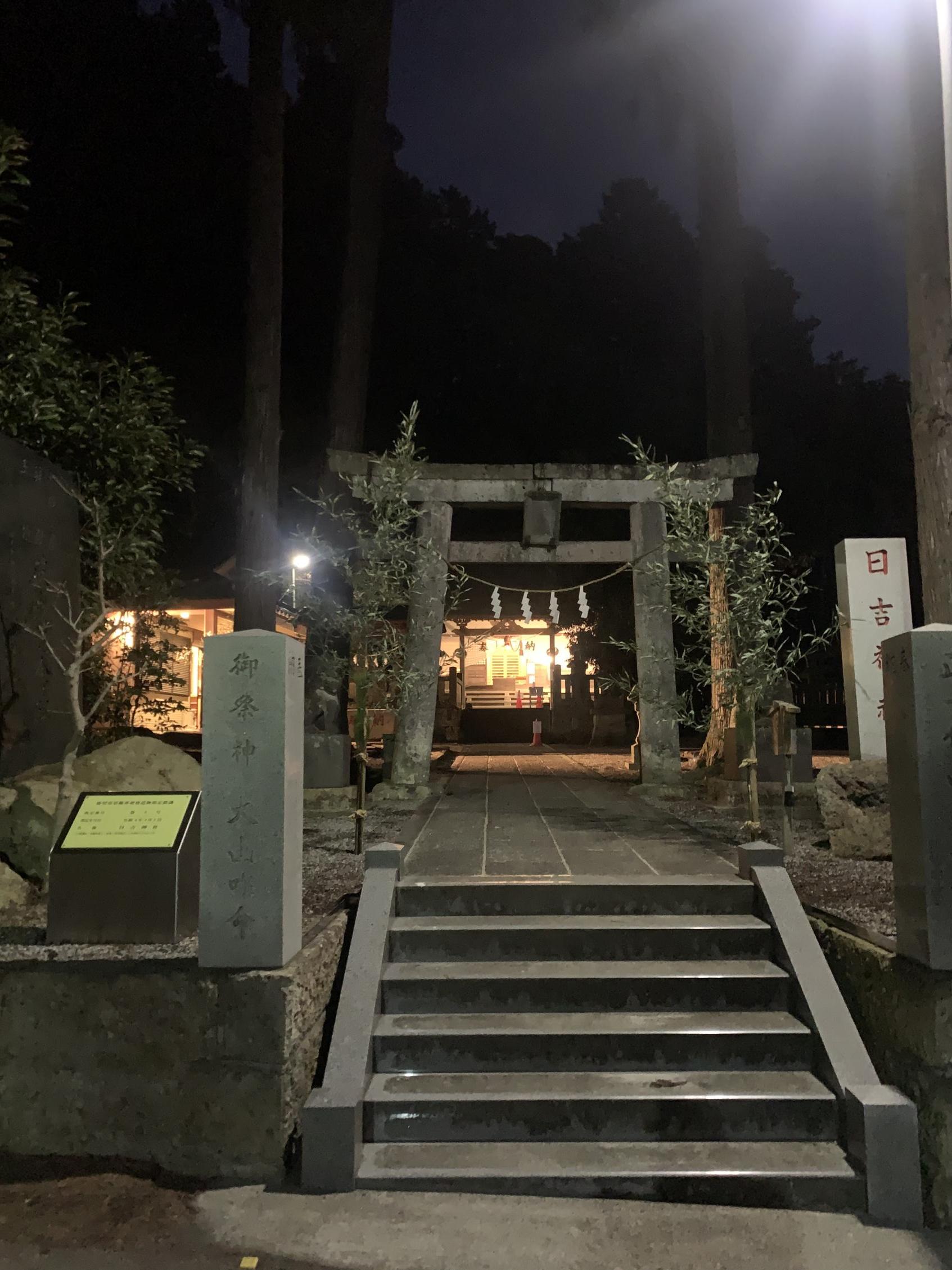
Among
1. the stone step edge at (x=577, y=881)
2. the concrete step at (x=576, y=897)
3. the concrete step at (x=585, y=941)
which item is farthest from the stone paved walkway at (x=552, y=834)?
the concrete step at (x=585, y=941)

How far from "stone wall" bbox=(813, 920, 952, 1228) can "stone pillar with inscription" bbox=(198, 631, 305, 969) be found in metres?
3.12

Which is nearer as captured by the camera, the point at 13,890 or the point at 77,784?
the point at 13,890

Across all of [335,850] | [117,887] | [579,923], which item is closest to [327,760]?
[335,850]

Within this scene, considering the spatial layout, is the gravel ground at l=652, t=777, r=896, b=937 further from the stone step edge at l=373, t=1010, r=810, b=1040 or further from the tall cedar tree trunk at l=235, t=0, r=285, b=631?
the tall cedar tree trunk at l=235, t=0, r=285, b=631

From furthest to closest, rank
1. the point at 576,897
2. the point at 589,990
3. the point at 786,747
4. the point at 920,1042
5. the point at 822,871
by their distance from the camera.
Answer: the point at 786,747 < the point at 822,871 < the point at 576,897 < the point at 589,990 < the point at 920,1042

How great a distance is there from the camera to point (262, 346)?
12.5 meters

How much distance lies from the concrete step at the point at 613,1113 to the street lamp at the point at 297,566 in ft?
22.2

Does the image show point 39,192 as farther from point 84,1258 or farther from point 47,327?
point 84,1258

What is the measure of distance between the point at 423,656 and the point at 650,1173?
7.60 m

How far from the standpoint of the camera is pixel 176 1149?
13.1 feet

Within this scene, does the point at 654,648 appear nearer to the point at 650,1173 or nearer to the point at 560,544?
the point at 560,544

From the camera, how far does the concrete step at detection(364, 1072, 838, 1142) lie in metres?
4.04

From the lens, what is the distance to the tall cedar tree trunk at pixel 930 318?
24.5 ft

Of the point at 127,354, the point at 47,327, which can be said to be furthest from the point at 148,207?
the point at 47,327
